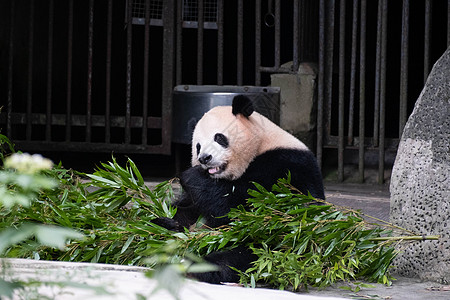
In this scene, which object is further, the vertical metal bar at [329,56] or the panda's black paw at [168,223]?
the vertical metal bar at [329,56]

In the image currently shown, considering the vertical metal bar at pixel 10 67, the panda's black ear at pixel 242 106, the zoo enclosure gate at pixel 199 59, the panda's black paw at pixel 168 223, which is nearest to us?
the panda's black paw at pixel 168 223

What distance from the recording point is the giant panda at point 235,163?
371cm

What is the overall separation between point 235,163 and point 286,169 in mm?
257

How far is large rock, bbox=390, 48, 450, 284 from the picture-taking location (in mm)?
3725

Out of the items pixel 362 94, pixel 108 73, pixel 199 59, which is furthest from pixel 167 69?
pixel 362 94

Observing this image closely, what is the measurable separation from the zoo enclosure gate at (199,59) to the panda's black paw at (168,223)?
Answer: 390cm

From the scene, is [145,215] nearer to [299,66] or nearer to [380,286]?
[380,286]

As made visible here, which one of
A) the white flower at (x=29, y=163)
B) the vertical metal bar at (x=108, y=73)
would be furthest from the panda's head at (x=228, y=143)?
the vertical metal bar at (x=108, y=73)

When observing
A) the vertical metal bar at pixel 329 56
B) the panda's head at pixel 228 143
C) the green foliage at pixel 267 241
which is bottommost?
the green foliage at pixel 267 241

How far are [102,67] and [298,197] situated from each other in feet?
21.9

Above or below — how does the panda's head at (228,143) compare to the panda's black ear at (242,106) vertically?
below

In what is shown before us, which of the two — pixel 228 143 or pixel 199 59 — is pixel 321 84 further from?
pixel 228 143

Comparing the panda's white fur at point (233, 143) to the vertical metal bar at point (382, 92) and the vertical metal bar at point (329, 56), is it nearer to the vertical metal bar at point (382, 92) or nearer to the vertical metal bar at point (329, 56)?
the vertical metal bar at point (382, 92)

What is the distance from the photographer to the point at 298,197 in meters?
3.55
